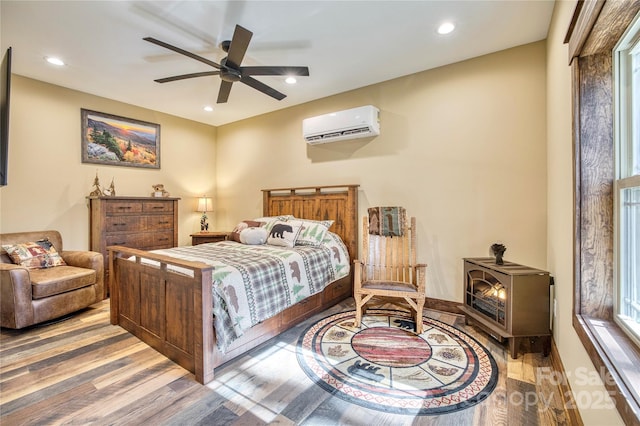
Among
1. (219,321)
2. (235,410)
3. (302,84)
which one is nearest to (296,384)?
(235,410)

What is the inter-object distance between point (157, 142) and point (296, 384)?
4.23 m

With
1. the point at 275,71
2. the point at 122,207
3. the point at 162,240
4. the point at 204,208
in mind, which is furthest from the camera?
the point at 204,208

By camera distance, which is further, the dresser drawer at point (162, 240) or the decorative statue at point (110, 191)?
the dresser drawer at point (162, 240)

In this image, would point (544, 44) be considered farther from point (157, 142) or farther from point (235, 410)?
point (157, 142)

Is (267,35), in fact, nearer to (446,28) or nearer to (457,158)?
(446,28)

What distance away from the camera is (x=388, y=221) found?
3020 millimetres

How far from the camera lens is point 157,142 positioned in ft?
14.8

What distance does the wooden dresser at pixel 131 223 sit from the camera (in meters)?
3.61

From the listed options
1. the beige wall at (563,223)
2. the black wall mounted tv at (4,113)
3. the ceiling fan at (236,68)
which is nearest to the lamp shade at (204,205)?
the ceiling fan at (236,68)

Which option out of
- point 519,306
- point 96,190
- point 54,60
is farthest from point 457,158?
point 96,190

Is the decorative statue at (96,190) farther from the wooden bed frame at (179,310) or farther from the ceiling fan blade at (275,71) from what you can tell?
the ceiling fan blade at (275,71)

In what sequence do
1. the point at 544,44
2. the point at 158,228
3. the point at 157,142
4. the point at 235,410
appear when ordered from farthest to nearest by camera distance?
the point at 157,142 → the point at 158,228 → the point at 544,44 → the point at 235,410

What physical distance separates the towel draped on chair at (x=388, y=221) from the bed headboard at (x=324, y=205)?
570 millimetres

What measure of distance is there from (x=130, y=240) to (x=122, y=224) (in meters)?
0.24
